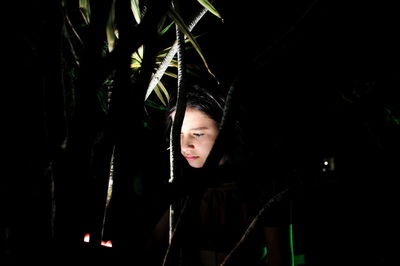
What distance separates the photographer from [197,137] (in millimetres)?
2236

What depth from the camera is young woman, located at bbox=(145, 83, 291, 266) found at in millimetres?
1031

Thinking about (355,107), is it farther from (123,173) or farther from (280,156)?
(123,173)

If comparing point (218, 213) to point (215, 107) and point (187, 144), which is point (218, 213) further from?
point (215, 107)

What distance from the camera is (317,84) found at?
149 inches

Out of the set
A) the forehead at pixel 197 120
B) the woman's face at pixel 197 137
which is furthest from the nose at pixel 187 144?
the forehead at pixel 197 120

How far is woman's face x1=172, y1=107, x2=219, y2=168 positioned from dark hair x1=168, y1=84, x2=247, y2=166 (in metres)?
0.08

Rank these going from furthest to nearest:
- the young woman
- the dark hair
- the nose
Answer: the dark hair → the nose → the young woman

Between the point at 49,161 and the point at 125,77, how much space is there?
351 millimetres

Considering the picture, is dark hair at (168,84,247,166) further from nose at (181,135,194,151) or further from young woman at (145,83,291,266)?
nose at (181,135,194,151)

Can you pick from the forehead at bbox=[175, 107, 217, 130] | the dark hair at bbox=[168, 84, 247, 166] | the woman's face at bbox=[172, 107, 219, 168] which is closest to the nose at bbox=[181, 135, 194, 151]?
the woman's face at bbox=[172, 107, 219, 168]

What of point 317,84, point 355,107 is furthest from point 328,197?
point 355,107

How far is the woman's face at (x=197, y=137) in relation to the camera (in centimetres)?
221

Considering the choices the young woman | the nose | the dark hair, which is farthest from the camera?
the dark hair

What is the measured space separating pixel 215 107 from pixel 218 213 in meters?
0.89
